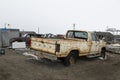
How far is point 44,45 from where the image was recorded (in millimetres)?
12789

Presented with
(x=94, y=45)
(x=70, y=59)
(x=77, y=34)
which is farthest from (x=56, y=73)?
(x=94, y=45)

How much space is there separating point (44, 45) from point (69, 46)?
1401 millimetres

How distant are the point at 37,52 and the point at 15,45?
8.16 metres

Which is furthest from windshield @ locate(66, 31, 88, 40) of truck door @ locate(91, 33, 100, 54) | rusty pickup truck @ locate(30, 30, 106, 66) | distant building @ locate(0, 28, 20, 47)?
distant building @ locate(0, 28, 20, 47)

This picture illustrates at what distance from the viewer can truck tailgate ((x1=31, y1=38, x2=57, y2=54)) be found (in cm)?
1214

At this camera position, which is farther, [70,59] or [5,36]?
[5,36]

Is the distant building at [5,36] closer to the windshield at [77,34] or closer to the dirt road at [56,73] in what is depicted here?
the windshield at [77,34]

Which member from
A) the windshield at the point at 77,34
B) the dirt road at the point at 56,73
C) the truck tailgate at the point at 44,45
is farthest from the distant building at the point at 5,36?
the dirt road at the point at 56,73

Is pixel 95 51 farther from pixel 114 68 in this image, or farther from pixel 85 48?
pixel 114 68

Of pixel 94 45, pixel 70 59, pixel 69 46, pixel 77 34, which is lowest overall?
pixel 70 59

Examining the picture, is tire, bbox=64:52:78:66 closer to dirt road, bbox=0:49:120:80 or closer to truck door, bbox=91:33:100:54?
dirt road, bbox=0:49:120:80

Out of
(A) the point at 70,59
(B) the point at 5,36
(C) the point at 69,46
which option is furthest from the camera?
(B) the point at 5,36

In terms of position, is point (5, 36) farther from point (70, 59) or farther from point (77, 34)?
point (70, 59)

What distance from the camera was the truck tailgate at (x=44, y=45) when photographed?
39.8ft
